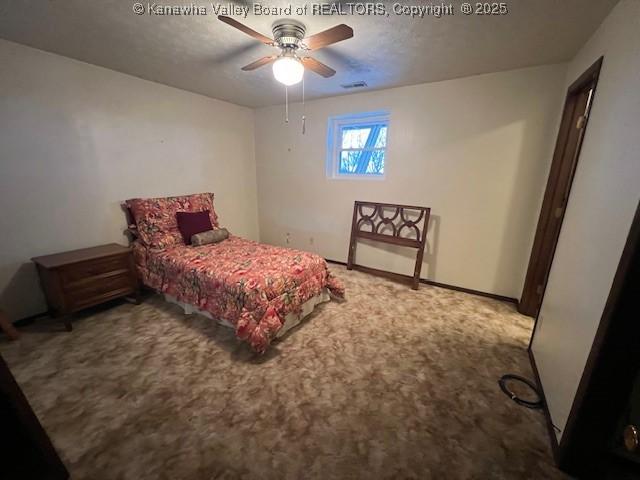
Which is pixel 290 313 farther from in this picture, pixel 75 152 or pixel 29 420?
pixel 75 152

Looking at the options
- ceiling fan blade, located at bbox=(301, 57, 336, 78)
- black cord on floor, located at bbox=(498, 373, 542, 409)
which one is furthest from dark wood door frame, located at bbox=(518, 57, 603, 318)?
ceiling fan blade, located at bbox=(301, 57, 336, 78)

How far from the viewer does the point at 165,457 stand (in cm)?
128

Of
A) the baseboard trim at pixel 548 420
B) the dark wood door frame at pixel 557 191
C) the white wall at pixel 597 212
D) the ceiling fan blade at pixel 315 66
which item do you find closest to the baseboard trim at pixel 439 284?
the dark wood door frame at pixel 557 191

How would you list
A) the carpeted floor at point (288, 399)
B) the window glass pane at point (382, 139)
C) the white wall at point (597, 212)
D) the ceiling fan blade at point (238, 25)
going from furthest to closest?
the window glass pane at point (382, 139), the ceiling fan blade at point (238, 25), the carpeted floor at point (288, 399), the white wall at point (597, 212)

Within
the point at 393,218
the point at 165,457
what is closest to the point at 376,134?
the point at 393,218

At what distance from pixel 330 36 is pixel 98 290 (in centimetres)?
285

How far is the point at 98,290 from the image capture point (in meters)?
2.40

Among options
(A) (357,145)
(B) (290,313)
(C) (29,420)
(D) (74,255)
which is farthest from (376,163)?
(C) (29,420)

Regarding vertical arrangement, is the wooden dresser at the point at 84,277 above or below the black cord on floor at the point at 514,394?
above

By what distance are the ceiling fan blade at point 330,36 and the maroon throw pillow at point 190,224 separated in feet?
7.36

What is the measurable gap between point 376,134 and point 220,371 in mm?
3226

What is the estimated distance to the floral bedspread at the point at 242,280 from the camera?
1.99m

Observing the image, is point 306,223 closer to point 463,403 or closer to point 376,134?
point 376,134

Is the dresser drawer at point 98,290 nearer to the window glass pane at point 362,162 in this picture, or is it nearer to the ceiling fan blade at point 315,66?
the ceiling fan blade at point 315,66
